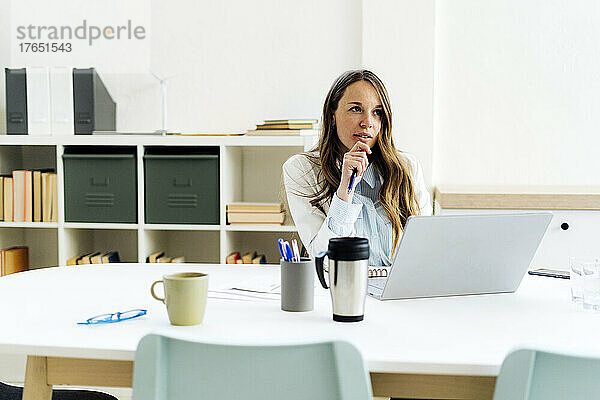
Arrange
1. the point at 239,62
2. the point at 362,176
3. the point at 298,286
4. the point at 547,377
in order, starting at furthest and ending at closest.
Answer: the point at 239,62 < the point at 362,176 < the point at 298,286 < the point at 547,377

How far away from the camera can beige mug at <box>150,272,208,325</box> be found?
133cm

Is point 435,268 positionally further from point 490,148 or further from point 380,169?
point 490,148

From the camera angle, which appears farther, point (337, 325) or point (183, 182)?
point (183, 182)

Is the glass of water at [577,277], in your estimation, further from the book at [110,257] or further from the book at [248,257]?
the book at [110,257]

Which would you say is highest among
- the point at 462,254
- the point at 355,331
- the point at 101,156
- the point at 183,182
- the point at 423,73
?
the point at 423,73

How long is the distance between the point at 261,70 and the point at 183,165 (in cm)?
65

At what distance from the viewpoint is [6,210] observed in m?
3.42

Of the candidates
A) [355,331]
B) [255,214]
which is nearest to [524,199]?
[255,214]

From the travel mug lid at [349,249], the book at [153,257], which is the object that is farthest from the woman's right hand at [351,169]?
the book at [153,257]

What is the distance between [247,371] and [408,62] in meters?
2.59

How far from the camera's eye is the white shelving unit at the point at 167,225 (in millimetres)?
3275

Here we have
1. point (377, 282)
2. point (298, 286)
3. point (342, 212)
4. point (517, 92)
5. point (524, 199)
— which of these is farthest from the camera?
point (517, 92)

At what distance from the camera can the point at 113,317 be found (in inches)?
54.2

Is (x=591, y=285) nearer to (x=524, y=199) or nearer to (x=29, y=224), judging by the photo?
(x=524, y=199)
